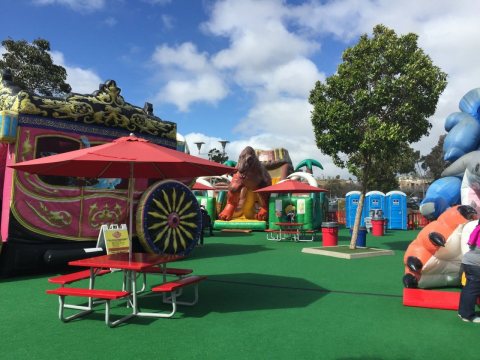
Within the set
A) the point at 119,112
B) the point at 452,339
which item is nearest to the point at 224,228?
the point at 119,112

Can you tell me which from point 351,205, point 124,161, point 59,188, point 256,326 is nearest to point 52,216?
point 59,188

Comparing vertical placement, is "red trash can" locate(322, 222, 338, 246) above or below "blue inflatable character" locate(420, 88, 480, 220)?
below

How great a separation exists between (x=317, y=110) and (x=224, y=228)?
8.76m

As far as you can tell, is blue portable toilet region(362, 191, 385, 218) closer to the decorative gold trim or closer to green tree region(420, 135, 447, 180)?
the decorative gold trim

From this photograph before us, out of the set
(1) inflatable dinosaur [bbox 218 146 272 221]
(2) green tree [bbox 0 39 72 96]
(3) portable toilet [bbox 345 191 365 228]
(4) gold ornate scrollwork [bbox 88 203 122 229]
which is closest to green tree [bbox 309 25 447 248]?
(4) gold ornate scrollwork [bbox 88 203 122 229]

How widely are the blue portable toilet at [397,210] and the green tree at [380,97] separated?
9.84 m

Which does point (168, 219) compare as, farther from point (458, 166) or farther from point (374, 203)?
point (374, 203)

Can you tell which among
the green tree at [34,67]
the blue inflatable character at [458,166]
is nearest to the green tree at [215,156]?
the green tree at [34,67]

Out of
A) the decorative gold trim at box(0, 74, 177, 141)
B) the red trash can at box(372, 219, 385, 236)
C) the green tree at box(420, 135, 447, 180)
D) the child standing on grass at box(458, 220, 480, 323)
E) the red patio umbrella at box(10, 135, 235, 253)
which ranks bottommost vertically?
the child standing on grass at box(458, 220, 480, 323)

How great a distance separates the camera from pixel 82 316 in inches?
196

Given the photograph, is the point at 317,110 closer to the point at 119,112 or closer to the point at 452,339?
the point at 119,112

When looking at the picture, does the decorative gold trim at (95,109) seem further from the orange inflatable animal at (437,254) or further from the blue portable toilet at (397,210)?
the blue portable toilet at (397,210)

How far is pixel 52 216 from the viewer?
7.67 m

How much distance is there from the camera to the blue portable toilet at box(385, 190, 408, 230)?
65.6ft
